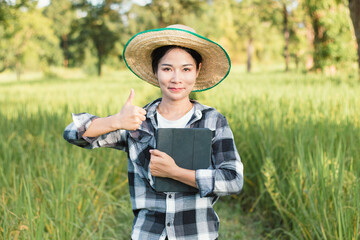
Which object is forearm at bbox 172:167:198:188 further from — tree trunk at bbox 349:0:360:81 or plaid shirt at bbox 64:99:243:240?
tree trunk at bbox 349:0:360:81

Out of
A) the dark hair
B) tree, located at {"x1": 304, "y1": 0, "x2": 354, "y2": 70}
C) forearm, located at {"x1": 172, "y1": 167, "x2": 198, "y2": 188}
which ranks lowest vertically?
forearm, located at {"x1": 172, "y1": 167, "x2": 198, "y2": 188}

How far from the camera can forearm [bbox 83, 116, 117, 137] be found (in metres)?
1.24

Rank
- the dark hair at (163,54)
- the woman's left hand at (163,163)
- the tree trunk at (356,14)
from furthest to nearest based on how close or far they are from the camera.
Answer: the tree trunk at (356,14), the dark hair at (163,54), the woman's left hand at (163,163)

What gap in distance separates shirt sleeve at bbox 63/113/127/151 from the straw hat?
0.33 m

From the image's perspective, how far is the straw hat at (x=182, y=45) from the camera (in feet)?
4.29

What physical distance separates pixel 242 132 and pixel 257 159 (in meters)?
0.44

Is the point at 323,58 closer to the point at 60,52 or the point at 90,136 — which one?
the point at 90,136

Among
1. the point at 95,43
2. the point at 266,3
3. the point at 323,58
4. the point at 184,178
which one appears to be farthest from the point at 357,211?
the point at 95,43

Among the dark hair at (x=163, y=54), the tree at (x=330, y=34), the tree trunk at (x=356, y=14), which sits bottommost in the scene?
the dark hair at (x=163, y=54)

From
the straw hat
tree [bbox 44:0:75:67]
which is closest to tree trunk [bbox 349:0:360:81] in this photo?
the straw hat

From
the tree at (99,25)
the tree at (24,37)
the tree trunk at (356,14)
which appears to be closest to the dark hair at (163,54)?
the tree trunk at (356,14)

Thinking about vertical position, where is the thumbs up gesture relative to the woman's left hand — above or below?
above

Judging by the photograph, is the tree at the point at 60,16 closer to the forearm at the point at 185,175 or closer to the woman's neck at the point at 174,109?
the woman's neck at the point at 174,109

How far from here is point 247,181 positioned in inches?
111
